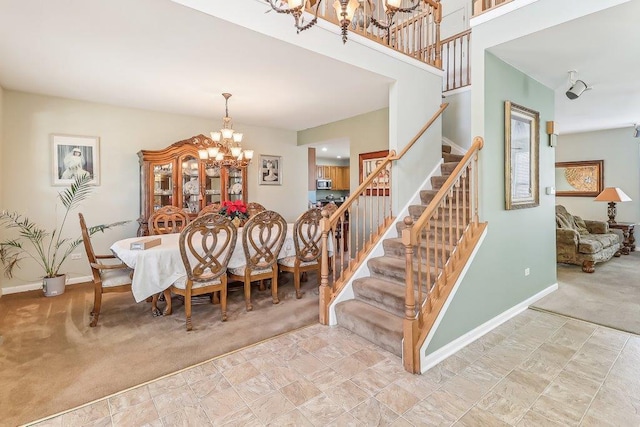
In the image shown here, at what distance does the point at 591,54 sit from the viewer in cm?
303

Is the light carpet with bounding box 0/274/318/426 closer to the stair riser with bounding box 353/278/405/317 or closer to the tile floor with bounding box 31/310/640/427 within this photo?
the tile floor with bounding box 31/310/640/427

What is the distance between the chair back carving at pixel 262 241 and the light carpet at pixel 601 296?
3.03 meters

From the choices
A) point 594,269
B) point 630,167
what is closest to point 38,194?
point 594,269

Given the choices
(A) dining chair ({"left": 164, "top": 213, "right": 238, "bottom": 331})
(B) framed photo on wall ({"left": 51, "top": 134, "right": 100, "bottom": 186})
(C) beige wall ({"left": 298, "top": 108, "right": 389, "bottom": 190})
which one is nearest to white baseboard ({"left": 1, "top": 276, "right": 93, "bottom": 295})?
(B) framed photo on wall ({"left": 51, "top": 134, "right": 100, "bottom": 186})

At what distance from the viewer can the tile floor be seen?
1813mm

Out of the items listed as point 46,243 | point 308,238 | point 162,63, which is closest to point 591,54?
point 308,238

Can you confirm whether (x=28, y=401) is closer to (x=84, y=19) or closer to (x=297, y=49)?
(x=84, y=19)

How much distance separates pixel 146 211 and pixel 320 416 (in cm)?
410

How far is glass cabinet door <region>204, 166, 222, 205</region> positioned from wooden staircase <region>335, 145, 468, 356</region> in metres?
3.24

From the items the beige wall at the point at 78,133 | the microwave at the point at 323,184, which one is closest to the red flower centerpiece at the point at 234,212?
the beige wall at the point at 78,133

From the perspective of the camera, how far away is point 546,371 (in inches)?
90.1

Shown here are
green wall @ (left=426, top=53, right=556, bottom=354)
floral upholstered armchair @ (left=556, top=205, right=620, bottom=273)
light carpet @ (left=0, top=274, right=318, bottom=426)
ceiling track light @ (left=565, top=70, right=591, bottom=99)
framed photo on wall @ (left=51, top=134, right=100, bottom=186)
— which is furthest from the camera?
floral upholstered armchair @ (left=556, top=205, right=620, bottom=273)

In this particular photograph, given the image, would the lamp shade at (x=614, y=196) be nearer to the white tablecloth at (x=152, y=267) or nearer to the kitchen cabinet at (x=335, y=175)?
the kitchen cabinet at (x=335, y=175)

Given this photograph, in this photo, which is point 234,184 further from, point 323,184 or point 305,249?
point 323,184
